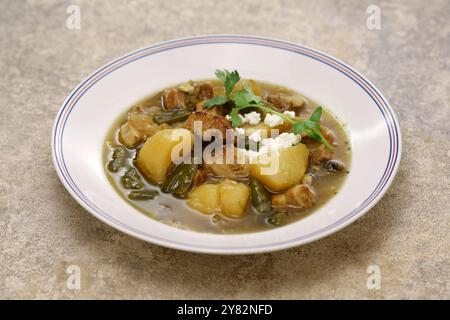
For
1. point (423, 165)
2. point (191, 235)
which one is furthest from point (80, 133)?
point (423, 165)

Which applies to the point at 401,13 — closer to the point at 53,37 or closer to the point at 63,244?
the point at 53,37

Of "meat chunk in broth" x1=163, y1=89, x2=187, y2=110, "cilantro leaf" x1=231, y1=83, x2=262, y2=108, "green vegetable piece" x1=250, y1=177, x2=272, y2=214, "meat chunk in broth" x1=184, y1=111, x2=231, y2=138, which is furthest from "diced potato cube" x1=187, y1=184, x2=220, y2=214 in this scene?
"meat chunk in broth" x1=163, y1=89, x2=187, y2=110

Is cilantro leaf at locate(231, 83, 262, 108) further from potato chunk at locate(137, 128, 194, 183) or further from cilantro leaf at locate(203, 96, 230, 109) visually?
potato chunk at locate(137, 128, 194, 183)

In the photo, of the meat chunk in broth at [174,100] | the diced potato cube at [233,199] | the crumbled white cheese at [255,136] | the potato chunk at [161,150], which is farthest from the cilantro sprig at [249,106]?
the diced potato cube at [233,199]

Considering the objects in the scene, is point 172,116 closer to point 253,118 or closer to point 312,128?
point 253,118

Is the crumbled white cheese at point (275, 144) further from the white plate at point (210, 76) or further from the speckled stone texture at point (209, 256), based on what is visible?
the speckled stone texture at point (209, 256)

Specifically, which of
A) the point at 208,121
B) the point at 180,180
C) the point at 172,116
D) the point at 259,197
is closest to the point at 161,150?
the point at 180,180

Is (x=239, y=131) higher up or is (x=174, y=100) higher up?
(x=174, y=100)
